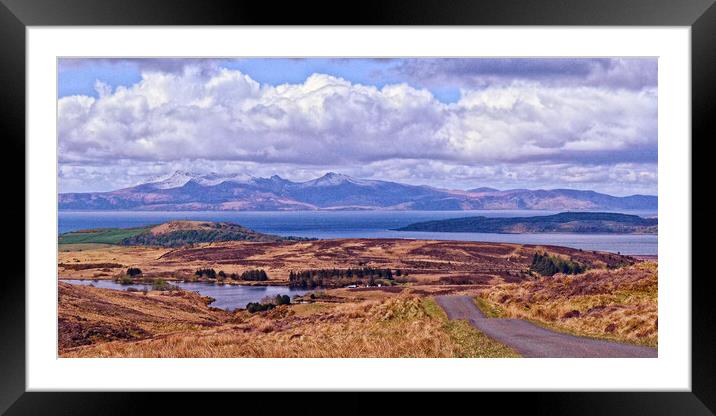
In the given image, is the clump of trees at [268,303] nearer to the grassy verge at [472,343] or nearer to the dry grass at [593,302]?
the grassy verge at [472,343]

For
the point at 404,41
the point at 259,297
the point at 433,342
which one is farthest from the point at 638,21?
the point at 259,297

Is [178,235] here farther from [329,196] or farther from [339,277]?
[339,277]

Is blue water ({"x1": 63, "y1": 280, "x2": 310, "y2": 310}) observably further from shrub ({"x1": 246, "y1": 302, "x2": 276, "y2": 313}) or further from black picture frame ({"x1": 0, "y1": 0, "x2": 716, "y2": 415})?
black picture frame ({"x1": 0, "y1": 0, "x2": 716, "y2": 415})

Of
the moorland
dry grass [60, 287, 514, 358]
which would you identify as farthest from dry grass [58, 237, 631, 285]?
dry grass [60, 287, 514, 358]

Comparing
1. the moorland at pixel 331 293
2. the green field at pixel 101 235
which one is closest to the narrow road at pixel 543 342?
the moorland at pixel 331 293

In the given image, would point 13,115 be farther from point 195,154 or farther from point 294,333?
point 195,154
